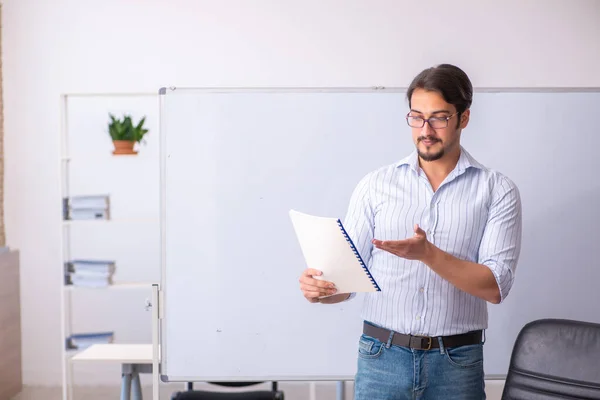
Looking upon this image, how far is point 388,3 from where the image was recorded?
4.21m

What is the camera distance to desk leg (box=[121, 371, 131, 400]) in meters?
2.88

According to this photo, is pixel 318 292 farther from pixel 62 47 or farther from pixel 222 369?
pixel 62 47

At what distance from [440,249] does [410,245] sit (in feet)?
0.66

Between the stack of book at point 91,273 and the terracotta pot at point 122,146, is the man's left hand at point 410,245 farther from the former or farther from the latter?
the terracotta pot at point 122,146

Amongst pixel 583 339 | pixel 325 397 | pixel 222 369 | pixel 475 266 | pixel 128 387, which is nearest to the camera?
pixel 475 266

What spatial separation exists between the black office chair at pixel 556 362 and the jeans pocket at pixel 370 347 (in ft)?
1.21

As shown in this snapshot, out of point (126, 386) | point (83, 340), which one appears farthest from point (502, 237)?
point (83, 340)

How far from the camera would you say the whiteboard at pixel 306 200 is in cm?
254

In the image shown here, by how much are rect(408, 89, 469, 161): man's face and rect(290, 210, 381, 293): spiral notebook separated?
32cm

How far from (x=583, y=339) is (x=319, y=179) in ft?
3.78

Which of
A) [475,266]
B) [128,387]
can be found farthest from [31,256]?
[475,266]

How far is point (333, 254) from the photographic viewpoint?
153cm

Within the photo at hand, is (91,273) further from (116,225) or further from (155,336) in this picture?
(155,336)

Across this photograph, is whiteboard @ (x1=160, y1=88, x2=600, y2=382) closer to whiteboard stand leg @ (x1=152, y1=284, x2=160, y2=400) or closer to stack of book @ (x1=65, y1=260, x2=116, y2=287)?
whiteboard stand leg @ (x1=152, y1=284, x2=160, y2=400)
